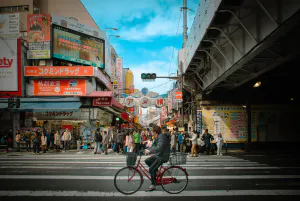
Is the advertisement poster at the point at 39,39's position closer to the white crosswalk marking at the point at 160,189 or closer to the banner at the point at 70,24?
the banner at the point at 70,24

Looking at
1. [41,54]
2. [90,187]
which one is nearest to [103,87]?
[41,54]

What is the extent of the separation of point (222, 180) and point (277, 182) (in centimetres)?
180

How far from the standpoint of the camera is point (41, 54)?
25312 millimetres

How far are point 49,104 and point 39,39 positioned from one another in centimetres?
685

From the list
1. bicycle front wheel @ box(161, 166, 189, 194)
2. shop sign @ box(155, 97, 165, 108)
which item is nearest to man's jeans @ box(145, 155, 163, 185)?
bicycle front wheel @ box(161, 166, 189, 194)

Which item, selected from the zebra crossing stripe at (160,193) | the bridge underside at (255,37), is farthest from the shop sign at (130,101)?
the zebra crossing stripe at (160,193)

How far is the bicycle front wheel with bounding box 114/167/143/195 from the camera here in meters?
6.93

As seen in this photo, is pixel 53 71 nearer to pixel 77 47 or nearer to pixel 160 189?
pixel 77 47

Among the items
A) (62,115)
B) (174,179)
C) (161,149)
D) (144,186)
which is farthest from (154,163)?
(62,115)

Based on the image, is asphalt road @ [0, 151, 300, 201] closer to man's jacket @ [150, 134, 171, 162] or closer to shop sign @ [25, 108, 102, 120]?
man's jacket @ [150, 134, 171, 162]

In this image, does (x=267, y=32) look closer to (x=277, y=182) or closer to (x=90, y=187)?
(x=277, y=182)

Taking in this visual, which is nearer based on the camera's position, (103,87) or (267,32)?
(267,32)

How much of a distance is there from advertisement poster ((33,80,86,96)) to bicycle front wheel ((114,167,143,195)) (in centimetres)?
1938

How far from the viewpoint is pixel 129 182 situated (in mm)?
7020
